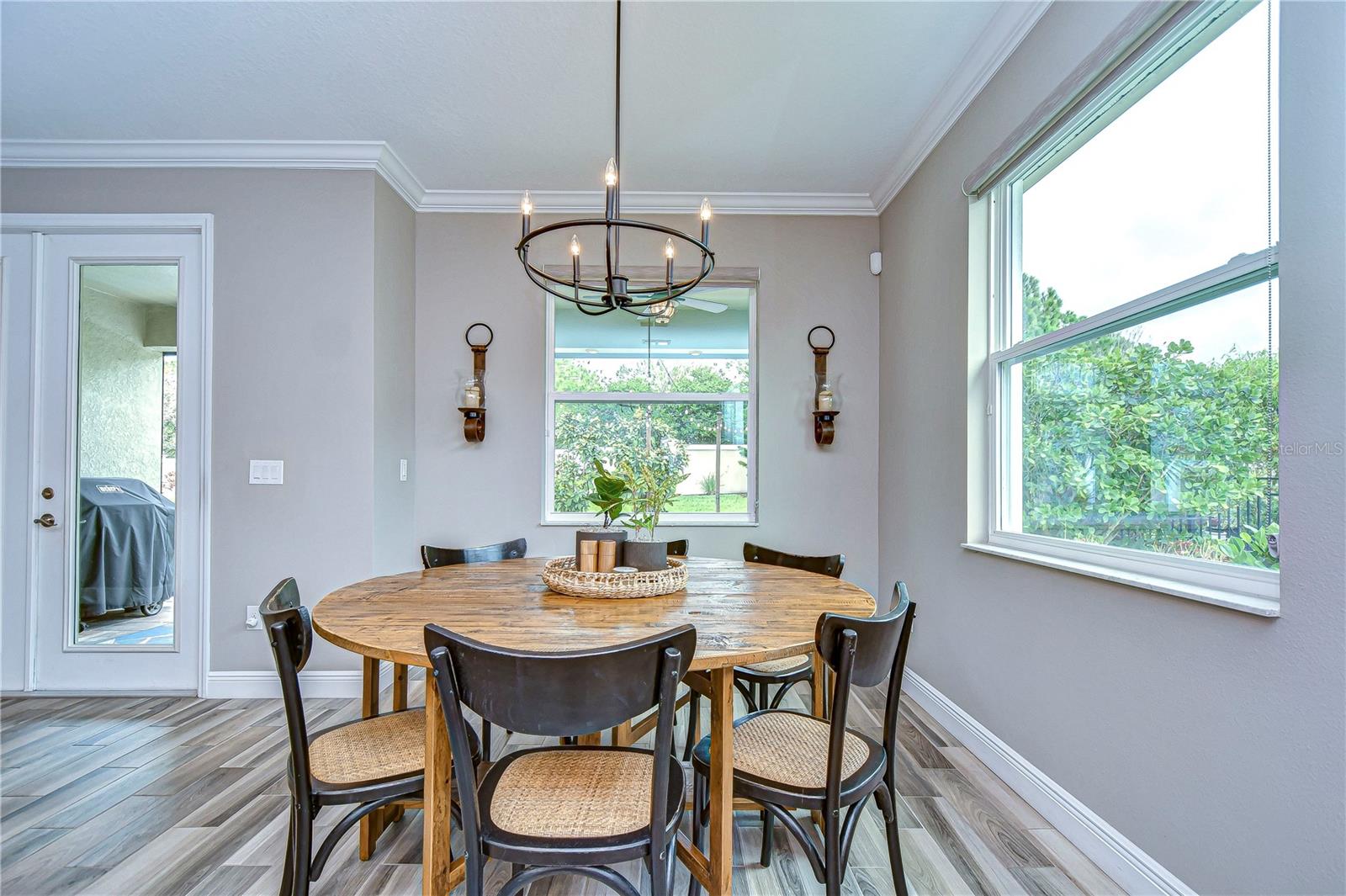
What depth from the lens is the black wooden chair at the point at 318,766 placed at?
1.28m

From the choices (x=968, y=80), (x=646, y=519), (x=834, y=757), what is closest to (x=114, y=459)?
(x=646, y=519)

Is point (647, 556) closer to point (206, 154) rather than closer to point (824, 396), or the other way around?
point (824, 396)

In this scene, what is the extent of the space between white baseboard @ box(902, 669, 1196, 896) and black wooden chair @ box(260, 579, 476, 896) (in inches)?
68.6

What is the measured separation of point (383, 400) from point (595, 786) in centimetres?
254

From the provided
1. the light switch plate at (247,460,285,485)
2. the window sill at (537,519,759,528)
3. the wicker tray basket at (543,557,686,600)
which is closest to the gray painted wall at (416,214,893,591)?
the window sill at (537,519,759,528)

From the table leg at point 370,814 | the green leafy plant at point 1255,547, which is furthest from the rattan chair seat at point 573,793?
the green leafy plant at point 1255,547

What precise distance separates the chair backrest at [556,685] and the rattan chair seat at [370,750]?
0.41 meters

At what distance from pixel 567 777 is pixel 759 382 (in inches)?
104

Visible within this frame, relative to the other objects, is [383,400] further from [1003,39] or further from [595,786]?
[1003,39]

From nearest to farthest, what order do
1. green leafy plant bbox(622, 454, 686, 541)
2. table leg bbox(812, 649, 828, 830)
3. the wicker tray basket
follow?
1. the wicker tray basket
2. green leafy plant bbox(622, 454, 686, 541)
3. table leg bbox(812, 649, 828, 830)

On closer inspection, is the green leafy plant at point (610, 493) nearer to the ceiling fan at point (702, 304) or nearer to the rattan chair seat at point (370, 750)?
the rattan chair seat at point (370, 750)

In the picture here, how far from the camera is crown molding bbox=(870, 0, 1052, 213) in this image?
2043mm

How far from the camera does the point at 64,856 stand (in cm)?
173

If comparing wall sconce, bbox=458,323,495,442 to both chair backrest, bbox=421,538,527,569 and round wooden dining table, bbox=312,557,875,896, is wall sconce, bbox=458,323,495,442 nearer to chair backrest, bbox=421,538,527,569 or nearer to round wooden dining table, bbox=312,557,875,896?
chair backrest, bbox=421,538,527,569
